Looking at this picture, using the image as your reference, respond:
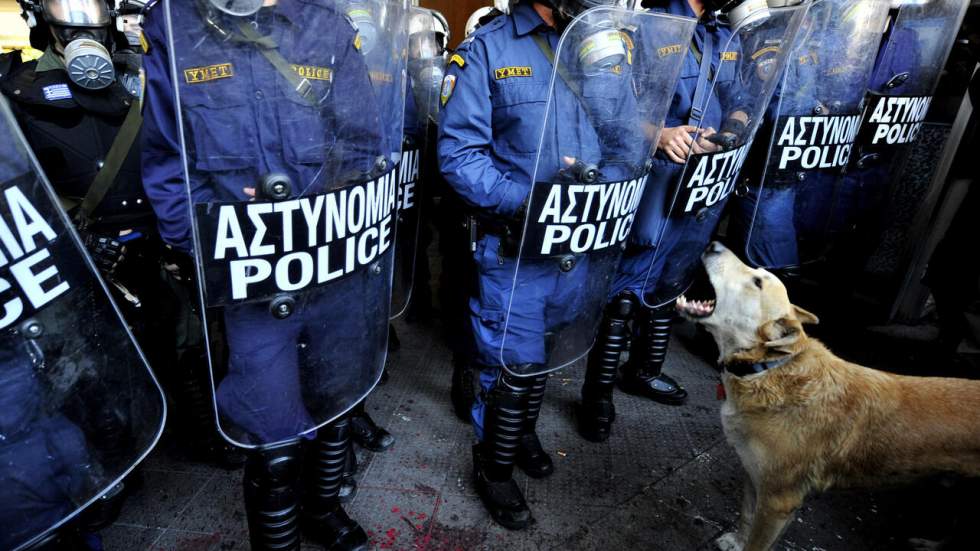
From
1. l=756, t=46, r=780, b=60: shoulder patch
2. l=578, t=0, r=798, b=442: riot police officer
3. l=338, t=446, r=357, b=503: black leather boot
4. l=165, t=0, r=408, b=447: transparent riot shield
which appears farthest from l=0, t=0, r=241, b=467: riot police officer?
l=756, t=46, r=780, b=60: shoulder patch

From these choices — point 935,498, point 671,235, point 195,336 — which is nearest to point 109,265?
point 195,336

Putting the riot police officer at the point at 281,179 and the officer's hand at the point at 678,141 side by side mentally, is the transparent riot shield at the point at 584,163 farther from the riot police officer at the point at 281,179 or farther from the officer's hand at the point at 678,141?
the riot police officer at the point at 281,179

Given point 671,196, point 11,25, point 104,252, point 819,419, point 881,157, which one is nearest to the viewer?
point 819,419

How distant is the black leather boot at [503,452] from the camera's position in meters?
2.15

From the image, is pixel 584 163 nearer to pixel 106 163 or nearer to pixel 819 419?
pixel 819 419

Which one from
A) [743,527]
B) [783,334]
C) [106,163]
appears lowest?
[743,527]

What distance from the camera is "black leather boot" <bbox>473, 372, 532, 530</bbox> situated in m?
2.15

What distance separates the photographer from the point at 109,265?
212 cm

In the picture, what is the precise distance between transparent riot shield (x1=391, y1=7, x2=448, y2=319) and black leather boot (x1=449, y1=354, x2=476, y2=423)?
48cm

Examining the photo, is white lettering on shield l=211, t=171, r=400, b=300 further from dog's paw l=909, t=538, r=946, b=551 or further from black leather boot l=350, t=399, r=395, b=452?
dog's paw l=909, t=538, r=946, b=551

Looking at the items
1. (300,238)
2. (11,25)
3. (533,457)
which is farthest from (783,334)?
(11,25)

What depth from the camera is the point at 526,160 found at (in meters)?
1.98

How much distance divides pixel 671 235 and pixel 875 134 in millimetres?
1810

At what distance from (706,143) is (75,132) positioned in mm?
2840
